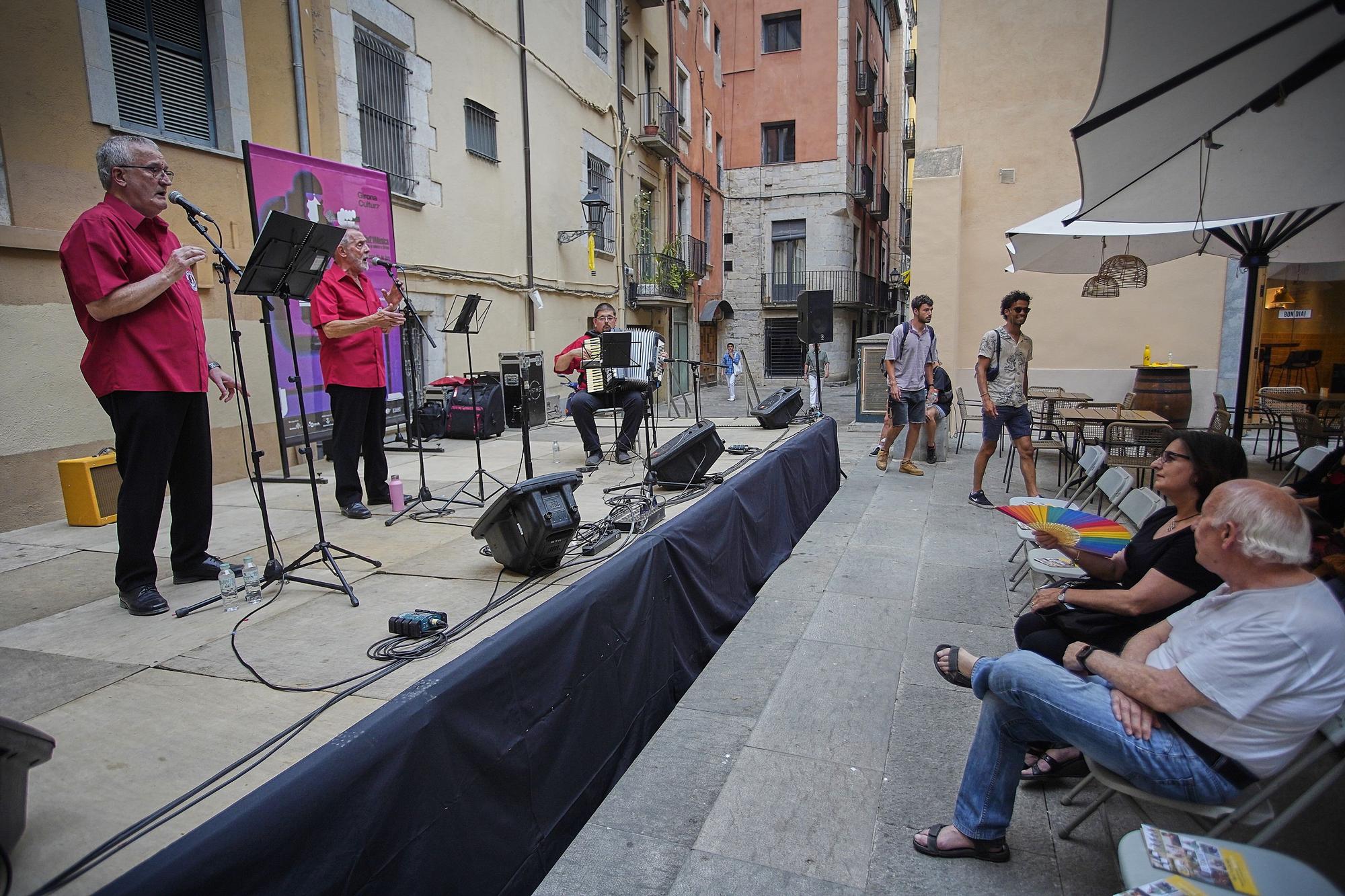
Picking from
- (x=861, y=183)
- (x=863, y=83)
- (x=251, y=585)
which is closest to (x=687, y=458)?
(x=251, y=585)

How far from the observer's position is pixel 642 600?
325 centimetres

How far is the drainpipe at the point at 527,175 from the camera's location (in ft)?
35.8

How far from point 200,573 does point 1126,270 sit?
6.50 metres

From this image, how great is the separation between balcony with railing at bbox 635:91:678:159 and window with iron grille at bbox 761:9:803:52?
28.5 ft

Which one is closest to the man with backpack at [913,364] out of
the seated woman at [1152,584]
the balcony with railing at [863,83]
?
the seated woman at [1152,584]

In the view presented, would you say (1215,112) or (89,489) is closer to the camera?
(1215,112)

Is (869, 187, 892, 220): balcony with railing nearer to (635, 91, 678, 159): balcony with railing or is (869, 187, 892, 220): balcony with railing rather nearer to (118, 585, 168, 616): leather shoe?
(635, 91, 678, 159): balcony with railing

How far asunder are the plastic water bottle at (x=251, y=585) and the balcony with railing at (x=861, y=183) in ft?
78.1

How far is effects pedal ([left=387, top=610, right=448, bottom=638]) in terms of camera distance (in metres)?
2.69

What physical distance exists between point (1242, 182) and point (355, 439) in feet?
16.6

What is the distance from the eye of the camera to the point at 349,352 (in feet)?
Answer: 14.3

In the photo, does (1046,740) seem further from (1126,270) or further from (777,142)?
(777,142)

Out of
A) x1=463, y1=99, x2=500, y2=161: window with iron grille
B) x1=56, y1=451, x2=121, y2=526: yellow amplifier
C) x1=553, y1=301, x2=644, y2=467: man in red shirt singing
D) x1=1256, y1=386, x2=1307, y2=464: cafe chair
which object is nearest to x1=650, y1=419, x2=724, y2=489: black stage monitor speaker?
x1=553, y1=301, x2=644, y2=467: man in red shirt singing

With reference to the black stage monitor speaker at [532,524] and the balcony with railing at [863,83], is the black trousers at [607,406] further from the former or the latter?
the balcony with railing at [863,83]
